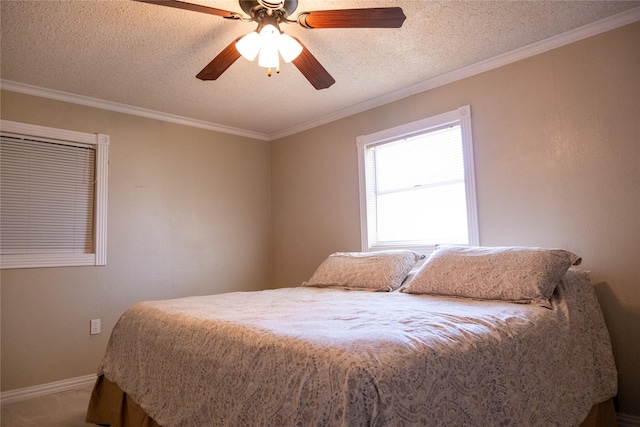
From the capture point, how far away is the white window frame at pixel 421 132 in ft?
9.60

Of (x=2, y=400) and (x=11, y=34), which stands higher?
(x=11, y=34)

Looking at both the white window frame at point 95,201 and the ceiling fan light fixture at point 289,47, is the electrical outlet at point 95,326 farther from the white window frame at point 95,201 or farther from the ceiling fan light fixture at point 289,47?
the ceiling fan light fixture at point 289,47

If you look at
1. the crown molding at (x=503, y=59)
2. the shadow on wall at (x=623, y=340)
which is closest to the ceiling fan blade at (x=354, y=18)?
the crown molding at (x=503, y=59)

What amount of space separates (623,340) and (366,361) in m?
1.97

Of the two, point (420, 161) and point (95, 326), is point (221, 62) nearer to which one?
point (420, 161)

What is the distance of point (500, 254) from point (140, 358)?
78.2 inches

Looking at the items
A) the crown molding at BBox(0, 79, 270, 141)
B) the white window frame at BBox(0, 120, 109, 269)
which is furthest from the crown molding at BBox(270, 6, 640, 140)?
the white window frame at BBox(0, 120, 109, 269)

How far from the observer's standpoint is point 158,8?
2166 mm

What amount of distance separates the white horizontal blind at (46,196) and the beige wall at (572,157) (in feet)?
8.91

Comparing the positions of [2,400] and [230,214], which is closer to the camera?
[2,400]

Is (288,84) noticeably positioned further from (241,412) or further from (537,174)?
(241,412)

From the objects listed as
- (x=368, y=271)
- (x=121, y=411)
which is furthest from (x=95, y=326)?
(x=368, y=271)

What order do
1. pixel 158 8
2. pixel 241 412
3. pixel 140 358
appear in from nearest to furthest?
pixel 241 412, pixel 140 358, pixel 158 8

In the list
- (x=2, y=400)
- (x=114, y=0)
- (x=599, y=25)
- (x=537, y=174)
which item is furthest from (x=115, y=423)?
(x=599, y=25)
